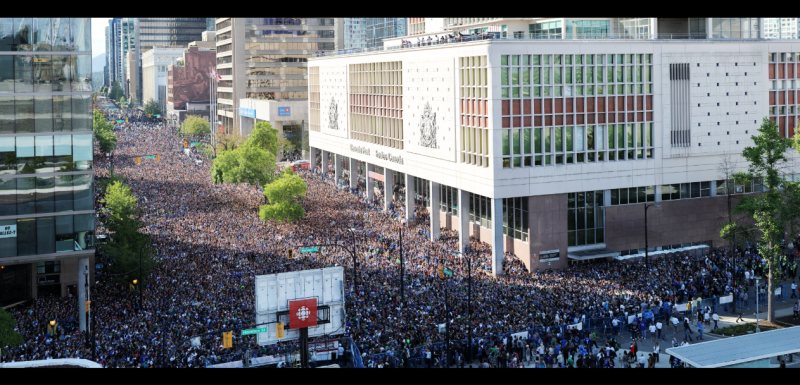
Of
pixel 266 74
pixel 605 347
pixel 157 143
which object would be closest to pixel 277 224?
pixel 605 347

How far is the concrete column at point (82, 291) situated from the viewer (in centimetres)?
3841

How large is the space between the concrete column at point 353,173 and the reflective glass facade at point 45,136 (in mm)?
43114

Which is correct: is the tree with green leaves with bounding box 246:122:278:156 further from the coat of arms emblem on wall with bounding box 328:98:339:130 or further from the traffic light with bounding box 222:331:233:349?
the traffic light with bounding box 222:331:233:349

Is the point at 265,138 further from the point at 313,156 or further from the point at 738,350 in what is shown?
the point at 738,350

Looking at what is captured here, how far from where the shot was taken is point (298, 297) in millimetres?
32438

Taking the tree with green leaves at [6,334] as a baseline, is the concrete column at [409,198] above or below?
above

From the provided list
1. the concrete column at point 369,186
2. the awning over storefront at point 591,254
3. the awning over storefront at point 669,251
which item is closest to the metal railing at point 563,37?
the awning over storefront at point 591,254

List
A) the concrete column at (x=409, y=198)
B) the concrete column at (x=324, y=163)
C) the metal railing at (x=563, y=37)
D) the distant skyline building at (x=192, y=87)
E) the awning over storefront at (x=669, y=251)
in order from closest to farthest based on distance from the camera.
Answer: the metal railing at (x=563, y=37) < the awning over storefront at (x=669, y=251) < the concrete column at (x=409, y=198) < the concrete column at (x=324, y=163) < the distant skyline building at (x=192, y=87)

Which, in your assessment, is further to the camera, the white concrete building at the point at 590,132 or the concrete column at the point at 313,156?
the concrete column at the point at 313,156

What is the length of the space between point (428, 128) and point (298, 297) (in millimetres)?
30042

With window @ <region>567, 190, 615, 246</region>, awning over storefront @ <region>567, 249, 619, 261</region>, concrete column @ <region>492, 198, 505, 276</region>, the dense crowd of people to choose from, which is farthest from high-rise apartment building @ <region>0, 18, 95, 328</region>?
window @ <region>567, 190, 615, 246</region>

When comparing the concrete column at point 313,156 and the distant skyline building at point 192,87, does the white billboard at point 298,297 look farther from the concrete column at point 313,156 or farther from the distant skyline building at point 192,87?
the distant skyline building at point 192,87

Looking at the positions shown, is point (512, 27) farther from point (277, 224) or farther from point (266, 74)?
point (266, 74)

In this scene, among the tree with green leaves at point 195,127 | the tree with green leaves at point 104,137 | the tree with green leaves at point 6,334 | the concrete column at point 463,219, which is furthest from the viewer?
the tree with green leaves at point 195,127
